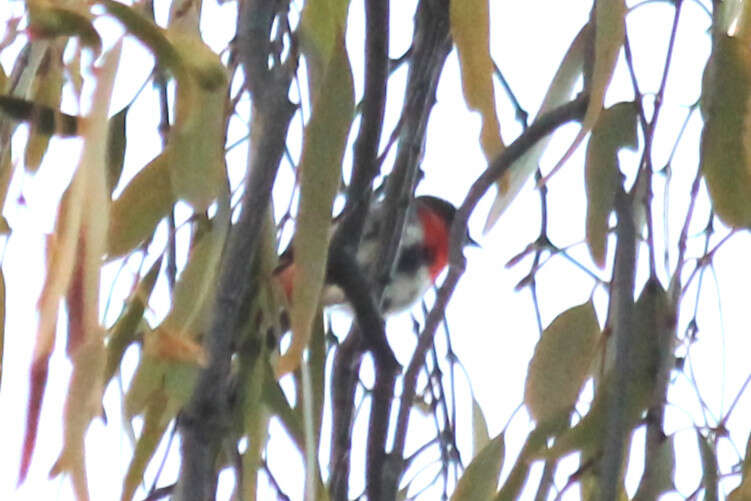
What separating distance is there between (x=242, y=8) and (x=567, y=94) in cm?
23

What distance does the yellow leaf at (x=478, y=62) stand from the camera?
2.06 feet

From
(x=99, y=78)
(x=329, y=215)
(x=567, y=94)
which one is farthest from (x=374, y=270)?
(x=99, y=78)

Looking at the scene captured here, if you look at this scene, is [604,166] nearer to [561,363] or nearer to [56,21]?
[561,363]

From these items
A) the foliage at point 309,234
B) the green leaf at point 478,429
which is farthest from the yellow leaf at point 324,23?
Result: the green leaf at point 478,429

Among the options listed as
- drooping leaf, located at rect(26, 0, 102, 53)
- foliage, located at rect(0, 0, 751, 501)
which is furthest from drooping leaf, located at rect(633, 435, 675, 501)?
drooping leaf, located at rect(26, 0, 102, 53)

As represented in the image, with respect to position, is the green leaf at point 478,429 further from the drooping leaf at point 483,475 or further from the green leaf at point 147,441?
the green leaf at point 147,441

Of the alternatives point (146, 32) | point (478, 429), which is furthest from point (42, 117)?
point (478, 429)

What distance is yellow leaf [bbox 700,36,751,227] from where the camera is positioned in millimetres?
759

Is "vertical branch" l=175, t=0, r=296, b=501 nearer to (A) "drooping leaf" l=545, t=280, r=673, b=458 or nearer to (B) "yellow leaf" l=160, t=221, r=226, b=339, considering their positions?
(B) "yellow leaf" l=160, t=221, r=226, b=339

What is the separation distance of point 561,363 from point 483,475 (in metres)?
0.08

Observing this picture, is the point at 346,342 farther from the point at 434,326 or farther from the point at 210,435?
the point at 210,435

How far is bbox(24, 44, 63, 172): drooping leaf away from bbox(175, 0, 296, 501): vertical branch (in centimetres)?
10

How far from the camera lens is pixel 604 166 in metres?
0.80

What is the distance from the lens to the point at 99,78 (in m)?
0.54
